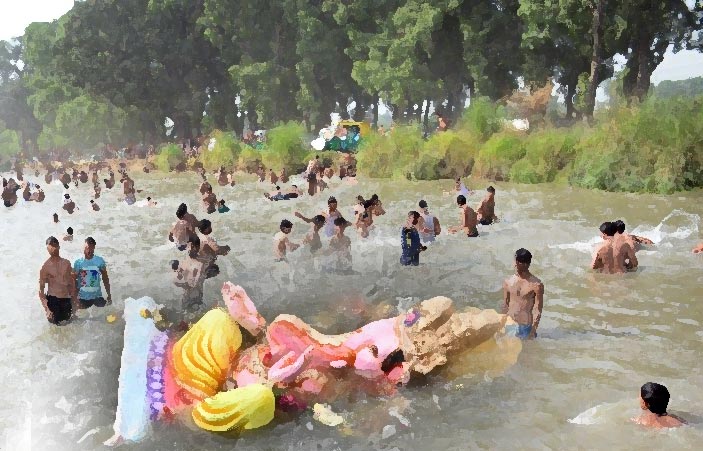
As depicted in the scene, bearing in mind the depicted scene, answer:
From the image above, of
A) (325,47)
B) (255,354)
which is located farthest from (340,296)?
(325,47)

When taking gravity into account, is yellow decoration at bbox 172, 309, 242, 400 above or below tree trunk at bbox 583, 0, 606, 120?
below

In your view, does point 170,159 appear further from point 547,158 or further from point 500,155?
point 547,158

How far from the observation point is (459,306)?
9602mm

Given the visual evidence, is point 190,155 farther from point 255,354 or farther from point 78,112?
point 255,354

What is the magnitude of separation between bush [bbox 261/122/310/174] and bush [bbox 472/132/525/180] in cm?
999

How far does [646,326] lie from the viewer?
829cm

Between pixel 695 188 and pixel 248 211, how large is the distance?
12.5 metres

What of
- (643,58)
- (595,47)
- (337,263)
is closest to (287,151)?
(595,47)

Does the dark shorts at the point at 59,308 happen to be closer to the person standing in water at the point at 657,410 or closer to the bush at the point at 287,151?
the person standing in water at the point at 657,410

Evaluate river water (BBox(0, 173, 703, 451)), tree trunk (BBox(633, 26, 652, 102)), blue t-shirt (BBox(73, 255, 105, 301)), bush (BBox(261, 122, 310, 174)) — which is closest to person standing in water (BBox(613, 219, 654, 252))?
river water (BBox(0, 173, 703, 451))

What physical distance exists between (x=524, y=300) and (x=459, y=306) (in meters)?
1.95

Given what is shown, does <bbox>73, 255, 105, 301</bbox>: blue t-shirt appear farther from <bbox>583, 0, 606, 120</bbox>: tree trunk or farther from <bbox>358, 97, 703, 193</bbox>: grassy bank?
<bbox>583, 0, 606, 120</bbox>: tree trunk

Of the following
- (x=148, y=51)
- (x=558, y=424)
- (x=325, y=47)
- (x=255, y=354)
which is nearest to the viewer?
(x=558, y=424)

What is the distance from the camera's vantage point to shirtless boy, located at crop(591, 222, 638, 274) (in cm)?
1067
